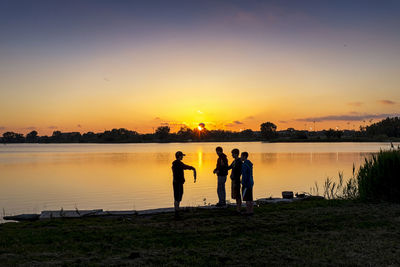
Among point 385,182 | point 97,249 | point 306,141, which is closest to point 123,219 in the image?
point 97,249

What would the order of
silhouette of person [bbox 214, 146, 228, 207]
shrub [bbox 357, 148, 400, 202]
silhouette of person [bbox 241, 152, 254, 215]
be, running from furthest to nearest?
shrub [bbox 357, 148, 400, 202]
silhouette of person [bbox 214, 146, 228, 207]
silhouette of person [bbox 241, 152, 254, 215]

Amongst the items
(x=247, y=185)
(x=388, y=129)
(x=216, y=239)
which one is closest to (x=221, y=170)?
(x=247, y=185)

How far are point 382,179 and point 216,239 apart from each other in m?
9.59

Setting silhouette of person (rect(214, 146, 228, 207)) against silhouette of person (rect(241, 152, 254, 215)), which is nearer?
silhouette of person (rect(241, 152, 254, 215))

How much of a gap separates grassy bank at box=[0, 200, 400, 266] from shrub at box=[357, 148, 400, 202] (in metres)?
2.43

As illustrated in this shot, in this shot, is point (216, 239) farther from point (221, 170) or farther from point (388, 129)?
point (388, 129)

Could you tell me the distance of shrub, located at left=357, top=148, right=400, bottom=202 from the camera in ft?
47.3

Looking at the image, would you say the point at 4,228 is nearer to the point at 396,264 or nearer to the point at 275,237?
the point at 275,237

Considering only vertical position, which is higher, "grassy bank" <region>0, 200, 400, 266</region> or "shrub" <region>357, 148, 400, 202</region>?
"shrub" <region>357, 148, 400, 202</region>

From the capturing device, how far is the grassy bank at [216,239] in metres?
7.15

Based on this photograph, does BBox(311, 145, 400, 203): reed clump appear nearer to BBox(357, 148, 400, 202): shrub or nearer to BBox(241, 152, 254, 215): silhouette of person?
BBox(357, 148, 400, 202): shrub

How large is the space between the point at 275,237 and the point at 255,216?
2667 millimetres

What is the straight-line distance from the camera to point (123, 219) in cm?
1140

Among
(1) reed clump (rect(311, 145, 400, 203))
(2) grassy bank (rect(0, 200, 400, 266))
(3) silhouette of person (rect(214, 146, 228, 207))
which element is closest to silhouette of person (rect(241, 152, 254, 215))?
(2) grassy bank (rect(0, 200, 400, 266))
